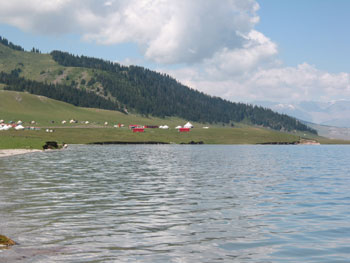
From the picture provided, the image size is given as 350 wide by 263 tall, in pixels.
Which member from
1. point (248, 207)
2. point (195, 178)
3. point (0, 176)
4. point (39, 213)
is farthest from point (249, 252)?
point (0, 176)

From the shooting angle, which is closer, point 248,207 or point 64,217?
point 64,217

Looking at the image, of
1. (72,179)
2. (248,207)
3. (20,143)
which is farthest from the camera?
(20,143)

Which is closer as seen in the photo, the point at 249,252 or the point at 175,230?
the point at 249,252

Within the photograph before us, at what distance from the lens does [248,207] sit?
26.6m

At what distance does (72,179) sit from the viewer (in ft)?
139

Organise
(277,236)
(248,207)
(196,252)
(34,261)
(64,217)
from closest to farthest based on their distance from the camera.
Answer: (34,261) → (196,252) → (277,236) → (64,217) → (248,207)

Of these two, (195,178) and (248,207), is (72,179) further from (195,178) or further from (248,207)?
(248,207)

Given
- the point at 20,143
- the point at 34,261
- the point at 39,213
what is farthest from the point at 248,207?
the point at 20,143

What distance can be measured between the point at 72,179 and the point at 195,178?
1273cm

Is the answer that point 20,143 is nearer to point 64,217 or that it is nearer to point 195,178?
point 195,178

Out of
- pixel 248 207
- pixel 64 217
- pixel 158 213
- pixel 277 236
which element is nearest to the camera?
pixel 277 236

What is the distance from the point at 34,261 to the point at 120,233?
17.1 feet

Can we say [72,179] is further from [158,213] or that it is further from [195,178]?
[158,213]

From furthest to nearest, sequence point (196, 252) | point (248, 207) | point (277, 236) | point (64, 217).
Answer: point (248, 207)
point (64, 217)
point (277, 236)
point (196, 252)
